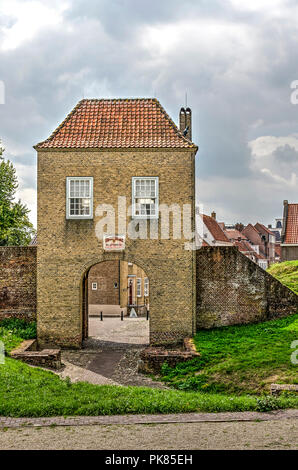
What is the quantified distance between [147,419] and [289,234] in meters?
37.5

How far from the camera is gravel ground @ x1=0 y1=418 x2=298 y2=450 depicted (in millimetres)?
8164

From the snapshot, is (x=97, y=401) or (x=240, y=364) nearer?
(x=97, y=401)

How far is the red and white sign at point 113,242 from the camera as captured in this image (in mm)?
20547

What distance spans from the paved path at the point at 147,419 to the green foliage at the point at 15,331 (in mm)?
9054

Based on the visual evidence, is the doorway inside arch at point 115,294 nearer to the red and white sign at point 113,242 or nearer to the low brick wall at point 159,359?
the red and white sign at point 113,242

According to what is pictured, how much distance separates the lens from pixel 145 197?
2069 centimetres

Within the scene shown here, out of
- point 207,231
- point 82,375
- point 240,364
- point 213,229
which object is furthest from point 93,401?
point 213,229

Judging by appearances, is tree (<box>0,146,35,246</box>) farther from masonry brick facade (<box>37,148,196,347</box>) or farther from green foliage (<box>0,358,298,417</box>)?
green foliage (<box>0,358,298,417</box>)

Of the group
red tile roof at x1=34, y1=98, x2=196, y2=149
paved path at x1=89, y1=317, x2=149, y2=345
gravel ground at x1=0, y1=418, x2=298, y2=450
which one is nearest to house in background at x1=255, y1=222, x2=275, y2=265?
paved path at x1=89, y1=317, x2=149, y2=345

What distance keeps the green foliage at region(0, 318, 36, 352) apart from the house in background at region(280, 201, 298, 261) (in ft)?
95.4

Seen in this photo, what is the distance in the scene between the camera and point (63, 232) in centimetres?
2069

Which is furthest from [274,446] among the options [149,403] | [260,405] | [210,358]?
[210,358]

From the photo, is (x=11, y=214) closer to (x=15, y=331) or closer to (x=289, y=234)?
(x=15, y=331)

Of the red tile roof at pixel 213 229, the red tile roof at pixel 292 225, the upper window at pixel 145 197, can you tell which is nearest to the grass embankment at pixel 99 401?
the upper window at pixel 145 197
